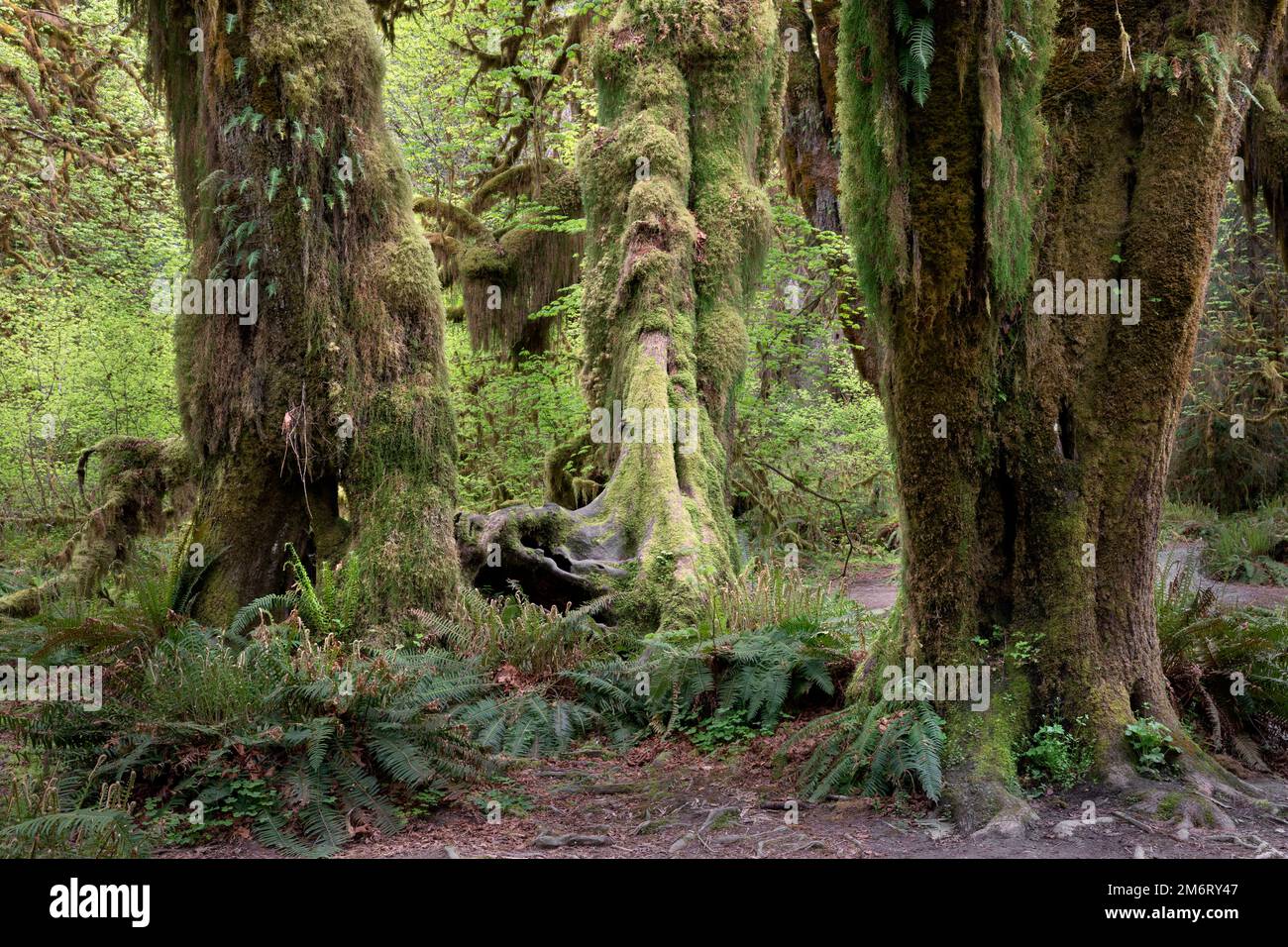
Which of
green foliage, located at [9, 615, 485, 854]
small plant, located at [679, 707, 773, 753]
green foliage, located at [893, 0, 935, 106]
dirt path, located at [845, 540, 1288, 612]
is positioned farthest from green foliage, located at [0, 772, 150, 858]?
dirt path, located at [845, 540, 1288, 612]

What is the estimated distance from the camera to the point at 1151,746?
5195 mm

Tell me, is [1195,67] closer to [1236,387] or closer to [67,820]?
[67,820]

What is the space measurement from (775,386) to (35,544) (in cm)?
1239

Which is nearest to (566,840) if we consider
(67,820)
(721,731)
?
(721,731)

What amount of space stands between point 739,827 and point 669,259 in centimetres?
748

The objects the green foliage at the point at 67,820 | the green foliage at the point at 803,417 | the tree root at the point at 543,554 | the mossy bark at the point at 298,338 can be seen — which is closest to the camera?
the green foliage at the point at 67,820

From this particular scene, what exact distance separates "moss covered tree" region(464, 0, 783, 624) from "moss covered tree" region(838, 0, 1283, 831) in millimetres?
4363

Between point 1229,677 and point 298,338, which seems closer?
point 1229,677

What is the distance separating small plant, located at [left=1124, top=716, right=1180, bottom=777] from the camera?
5.16 m

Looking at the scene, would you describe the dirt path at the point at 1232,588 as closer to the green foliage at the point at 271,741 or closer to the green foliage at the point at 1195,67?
the green foliage at the point at 1195,67

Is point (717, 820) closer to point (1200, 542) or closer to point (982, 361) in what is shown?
point (982, 361)

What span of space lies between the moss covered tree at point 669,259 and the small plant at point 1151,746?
16.3 feet

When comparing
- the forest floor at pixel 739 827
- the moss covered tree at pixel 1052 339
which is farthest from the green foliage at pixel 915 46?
the forest floor at pixel 739 827

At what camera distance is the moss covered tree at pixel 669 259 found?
1013 centimetres
